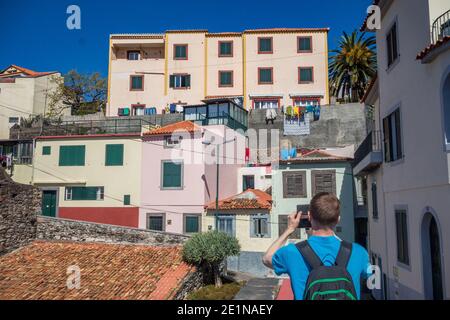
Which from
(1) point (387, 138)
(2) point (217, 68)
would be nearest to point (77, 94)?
(2) point (217, 68)

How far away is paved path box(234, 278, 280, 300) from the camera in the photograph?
15.1 metres

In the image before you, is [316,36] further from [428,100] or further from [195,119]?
[428,100]

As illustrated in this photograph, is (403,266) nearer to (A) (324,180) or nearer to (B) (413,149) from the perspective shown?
(B) (413,149)

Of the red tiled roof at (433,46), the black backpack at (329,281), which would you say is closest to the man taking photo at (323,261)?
the black backpack at (329,281)

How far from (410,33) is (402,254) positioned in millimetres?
7714

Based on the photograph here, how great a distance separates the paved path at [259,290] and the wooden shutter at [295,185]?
396 inches

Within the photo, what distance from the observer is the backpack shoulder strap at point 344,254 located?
3100 millimetres

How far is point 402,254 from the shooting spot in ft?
45.9

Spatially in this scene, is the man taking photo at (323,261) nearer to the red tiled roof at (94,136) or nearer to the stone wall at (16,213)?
the stone wall at (16,213)

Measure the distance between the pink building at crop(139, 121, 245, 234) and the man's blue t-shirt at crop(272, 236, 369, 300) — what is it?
80.6 feet

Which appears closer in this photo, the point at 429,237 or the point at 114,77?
the point at 429,237

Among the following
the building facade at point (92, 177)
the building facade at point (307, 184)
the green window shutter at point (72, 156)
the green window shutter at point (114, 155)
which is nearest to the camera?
the building facade at point (307, 184)

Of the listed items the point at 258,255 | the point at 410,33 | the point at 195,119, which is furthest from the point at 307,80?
the point at 410,33

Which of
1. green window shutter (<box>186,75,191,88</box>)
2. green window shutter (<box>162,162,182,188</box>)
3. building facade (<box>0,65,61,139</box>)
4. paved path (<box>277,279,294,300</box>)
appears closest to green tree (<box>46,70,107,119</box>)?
building facade (<box>0,65,61,139</box>)
